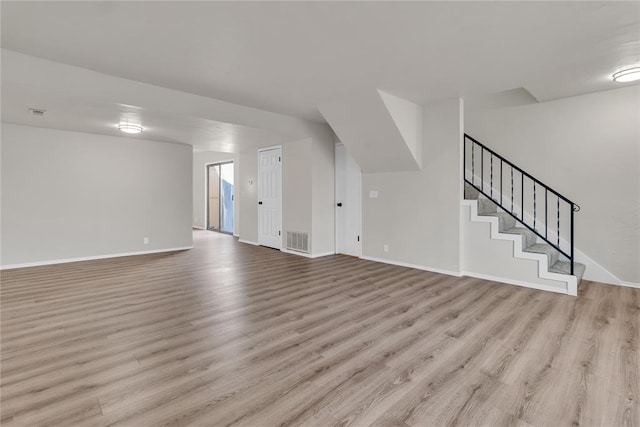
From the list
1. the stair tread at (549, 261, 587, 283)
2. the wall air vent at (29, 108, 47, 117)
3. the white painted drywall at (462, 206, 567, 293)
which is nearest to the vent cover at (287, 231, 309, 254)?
the white painted drywall at (462, 206, 567, 293)

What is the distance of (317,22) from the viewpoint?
2455 mm

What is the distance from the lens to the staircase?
157 inches

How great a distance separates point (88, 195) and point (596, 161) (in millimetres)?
8214

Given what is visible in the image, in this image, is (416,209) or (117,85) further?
(416,209)

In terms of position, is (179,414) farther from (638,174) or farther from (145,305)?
(638,174)

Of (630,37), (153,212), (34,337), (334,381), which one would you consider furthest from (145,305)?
(630,37)

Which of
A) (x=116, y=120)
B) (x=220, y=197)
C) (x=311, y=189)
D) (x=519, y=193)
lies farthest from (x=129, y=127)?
(x=519, y=193)

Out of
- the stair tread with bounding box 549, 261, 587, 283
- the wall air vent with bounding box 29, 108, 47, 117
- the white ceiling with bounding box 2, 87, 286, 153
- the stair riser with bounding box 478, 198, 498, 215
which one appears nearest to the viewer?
the white ceiling with bounding box 2, 87, 286, 153

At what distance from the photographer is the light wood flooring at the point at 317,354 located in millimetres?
1681

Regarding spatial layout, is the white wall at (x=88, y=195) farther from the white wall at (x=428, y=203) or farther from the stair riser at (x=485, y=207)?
the stair riser at (x=485, y=207)

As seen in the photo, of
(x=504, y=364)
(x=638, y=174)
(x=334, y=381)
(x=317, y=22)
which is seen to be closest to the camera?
(x=334, y=381)

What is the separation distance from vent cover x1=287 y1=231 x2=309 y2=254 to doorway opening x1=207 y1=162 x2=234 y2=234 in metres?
3.98

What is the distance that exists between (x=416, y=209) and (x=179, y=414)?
4.22 meters

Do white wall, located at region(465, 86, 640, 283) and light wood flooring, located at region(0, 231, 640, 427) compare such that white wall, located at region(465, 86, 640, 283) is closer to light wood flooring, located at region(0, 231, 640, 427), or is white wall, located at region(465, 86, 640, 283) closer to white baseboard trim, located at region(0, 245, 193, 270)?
light wood flooring, located at region(0, 231, 640, 427)
